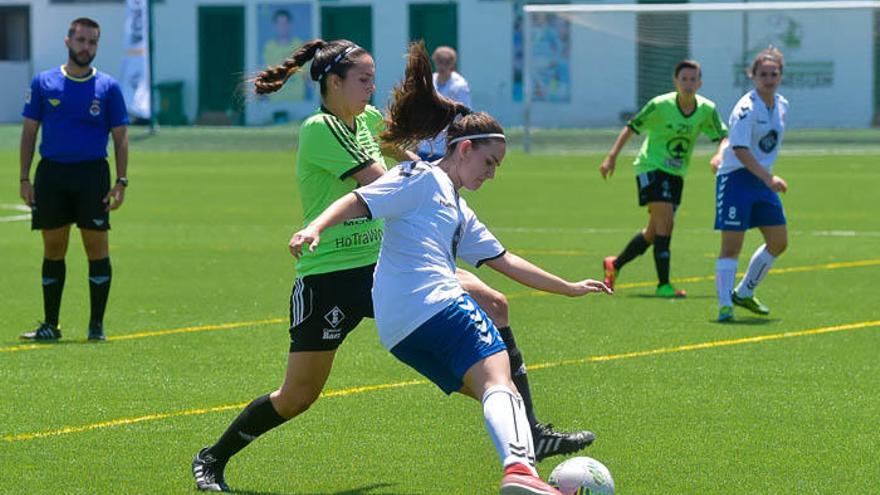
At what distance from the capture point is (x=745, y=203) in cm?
1367

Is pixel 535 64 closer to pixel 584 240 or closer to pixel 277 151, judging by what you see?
pixel 277 151

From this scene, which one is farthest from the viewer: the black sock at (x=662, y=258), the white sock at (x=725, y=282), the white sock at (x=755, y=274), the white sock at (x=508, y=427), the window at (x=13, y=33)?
the window at (x=13, y=33)

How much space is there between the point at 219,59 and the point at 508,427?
55.4 metres

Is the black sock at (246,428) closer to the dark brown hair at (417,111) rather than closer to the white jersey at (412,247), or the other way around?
the white jersey at (412,247)

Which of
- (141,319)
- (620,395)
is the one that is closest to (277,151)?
(141,319)

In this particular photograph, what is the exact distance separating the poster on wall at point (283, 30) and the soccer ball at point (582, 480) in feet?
173

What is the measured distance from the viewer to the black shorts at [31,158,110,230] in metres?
12.4

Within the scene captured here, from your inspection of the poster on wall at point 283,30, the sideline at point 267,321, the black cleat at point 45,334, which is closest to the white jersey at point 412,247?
the sideline at point 267,321

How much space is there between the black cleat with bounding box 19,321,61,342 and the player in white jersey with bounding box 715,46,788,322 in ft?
16.7

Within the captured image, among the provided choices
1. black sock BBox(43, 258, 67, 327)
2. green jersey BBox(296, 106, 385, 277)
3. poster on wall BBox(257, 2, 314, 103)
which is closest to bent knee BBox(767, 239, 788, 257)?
black sock BBox(43, 258, 67, 327)

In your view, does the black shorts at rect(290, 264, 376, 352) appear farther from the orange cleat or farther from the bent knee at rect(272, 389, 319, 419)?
the orange cleat

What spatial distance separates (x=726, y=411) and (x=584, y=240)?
1206cm

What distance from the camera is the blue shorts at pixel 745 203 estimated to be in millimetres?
13664

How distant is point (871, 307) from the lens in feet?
47.2
